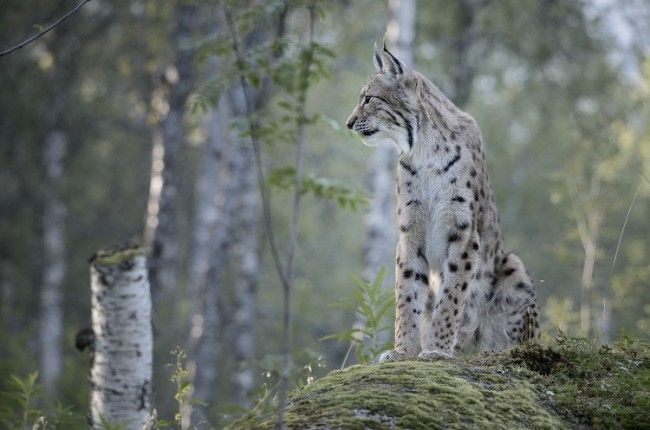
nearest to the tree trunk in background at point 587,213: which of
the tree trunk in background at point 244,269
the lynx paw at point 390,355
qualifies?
the lynx paw at point 390,355

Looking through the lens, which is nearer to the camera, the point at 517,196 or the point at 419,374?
the point at 419,374

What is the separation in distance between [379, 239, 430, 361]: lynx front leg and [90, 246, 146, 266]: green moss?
5.68 ft

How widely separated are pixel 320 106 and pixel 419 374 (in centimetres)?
3141

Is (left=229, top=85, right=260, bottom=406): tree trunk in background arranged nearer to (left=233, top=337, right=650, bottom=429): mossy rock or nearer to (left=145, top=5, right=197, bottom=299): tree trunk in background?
(left=145, top=5, right=197, bottom=299): tree trunk in background

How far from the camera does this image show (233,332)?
15680 mm

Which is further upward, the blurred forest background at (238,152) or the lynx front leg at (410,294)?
the blurred forest background at (238,152)

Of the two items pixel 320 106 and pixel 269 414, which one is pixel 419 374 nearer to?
pixel 269 414

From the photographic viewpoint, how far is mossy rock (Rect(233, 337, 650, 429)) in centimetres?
350

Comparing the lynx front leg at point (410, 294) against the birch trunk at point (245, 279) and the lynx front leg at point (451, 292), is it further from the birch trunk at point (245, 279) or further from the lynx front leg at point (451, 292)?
the birch trunk at point (245, 279)

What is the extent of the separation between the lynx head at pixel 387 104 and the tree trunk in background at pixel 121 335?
1.98 m

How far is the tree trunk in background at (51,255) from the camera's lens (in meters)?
19.4

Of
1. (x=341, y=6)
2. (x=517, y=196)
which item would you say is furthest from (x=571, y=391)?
(x=517, y=196)

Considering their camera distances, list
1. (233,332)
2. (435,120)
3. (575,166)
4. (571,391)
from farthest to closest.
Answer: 1. (233,332)
2. (575,166)
3. (435,120)
4. (571,391)

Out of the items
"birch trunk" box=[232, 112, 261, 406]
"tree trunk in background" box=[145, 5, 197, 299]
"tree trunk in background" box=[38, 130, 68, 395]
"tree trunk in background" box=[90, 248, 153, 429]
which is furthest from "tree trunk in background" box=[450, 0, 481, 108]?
"tree trunk in background" box=[90, 248, 153, 429]
